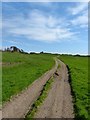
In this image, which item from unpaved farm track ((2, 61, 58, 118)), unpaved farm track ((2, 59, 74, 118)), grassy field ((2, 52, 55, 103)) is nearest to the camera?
unpaved farm track ((2, 61, 58, 118))

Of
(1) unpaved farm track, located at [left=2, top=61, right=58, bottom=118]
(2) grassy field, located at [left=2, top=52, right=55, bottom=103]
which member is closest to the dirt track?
(1) unpaved farm track, located at [left=2, top=61, right=58, bottom=118]

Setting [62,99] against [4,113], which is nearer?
[4,113]

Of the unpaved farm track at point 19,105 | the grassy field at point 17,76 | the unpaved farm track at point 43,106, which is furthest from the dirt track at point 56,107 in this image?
the grassy field at point 17,76

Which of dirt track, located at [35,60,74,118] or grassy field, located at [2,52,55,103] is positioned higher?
grassy field, located at [2,52,55,103]

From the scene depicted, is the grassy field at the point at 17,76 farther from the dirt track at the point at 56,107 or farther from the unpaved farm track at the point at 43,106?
the dirt track at the point at 56,107

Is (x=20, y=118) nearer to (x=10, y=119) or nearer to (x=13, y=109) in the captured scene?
(x=10, y=119)

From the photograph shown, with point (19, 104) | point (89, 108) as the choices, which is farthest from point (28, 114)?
point (89, 108)

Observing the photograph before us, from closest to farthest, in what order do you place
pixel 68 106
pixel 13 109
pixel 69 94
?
pixel 13 109, pixel 68 106, pixel 69 94

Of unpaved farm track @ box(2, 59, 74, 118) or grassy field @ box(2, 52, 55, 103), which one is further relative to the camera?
grassy field @ box(2, 52, 55, 103)

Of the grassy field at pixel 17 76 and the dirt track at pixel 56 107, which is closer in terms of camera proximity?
the dirt track at pixel 56 107

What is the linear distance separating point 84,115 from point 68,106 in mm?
3210

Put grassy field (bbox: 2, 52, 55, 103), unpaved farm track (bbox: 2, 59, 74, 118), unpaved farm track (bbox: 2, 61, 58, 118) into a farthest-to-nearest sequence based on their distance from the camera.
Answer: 1. grassy field (bbox: 2, 52, 55, 103)
2. unpaved farm track (bbox: 2, 59, 74, 118)
3. unpaved farm track (bbox: 2, 61, 58, 118)

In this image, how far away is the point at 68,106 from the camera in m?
22.8

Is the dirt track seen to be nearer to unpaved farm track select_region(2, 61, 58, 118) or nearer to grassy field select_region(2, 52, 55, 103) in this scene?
unpaved farm track select_region(2, 61, 58, 118)
